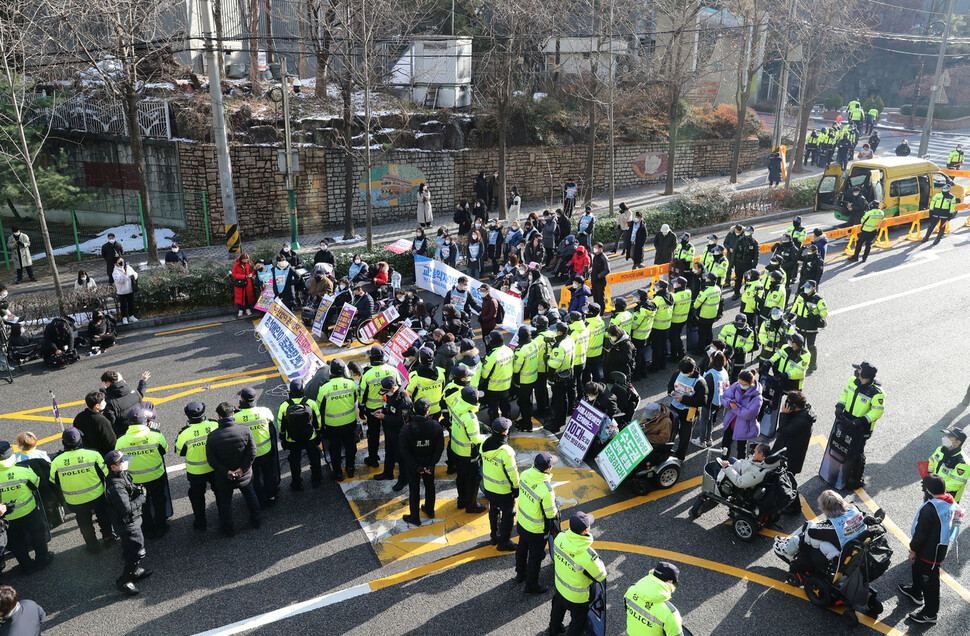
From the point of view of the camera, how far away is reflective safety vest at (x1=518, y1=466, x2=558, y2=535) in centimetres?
739

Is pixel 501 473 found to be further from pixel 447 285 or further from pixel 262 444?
pixel 447 285

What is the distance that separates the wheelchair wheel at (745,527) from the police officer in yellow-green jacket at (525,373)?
370cm

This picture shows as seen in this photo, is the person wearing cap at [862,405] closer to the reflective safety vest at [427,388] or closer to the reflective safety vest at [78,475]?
the reflective safety vest at [427,388]

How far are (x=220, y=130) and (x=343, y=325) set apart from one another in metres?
7.83

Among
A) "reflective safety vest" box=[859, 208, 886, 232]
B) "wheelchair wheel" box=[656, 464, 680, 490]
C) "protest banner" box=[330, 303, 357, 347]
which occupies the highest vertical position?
"reflective safety vest" box=[859, 208, 886, 232]

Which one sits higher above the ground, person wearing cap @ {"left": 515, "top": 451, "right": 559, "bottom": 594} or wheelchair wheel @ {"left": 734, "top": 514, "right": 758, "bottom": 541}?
person wearing cap @ {"left": 515, "top": 451, "right": 559, "bottom": 594}

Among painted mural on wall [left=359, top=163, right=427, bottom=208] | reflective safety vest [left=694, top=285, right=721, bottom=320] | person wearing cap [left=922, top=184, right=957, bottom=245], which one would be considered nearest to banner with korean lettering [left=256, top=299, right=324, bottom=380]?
reflective safety vest [left=694, top=285, right=721, bottom=320]

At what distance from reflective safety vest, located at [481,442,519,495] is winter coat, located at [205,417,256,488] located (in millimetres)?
2925

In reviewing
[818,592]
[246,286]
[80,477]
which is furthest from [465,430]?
[246,286]

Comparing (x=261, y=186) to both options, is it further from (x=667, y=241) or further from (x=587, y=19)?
(x=587, y=19)

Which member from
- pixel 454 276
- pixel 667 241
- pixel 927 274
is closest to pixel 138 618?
pixel 454 276

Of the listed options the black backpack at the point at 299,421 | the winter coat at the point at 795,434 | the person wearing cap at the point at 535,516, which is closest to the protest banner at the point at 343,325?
the black backpack at the point at 299,421

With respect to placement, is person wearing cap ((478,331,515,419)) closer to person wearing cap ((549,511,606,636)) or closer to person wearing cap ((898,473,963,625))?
person wearing cap ((549,511,606,636))

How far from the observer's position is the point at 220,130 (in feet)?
63.0
